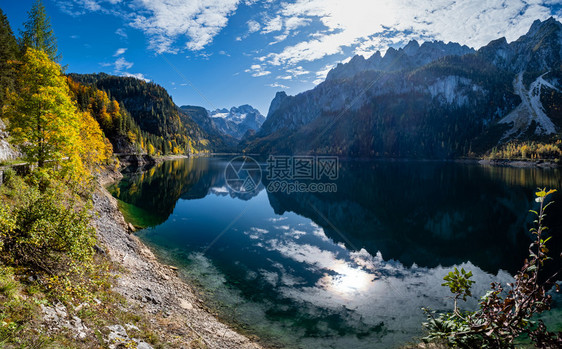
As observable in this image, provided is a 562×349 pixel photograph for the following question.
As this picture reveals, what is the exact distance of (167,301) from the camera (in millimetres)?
17438

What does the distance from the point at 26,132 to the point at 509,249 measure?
53000 millimetres

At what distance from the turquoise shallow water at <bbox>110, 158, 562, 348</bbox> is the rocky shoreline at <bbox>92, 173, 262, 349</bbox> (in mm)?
1732

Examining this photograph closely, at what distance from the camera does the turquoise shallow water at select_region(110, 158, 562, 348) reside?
1908cm

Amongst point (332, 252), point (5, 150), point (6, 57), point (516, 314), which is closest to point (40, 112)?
Result: point (5, 150)

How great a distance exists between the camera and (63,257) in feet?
40.8

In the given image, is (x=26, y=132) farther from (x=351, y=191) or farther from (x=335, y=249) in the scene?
(x=351, y=191)

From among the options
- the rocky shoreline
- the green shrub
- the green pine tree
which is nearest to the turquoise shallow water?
the rocky shoreline

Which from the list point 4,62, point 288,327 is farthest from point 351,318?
point 4,62

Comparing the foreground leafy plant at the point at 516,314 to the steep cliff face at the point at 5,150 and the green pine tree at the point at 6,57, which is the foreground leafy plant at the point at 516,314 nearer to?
the steep cliff face at the point at 5,150

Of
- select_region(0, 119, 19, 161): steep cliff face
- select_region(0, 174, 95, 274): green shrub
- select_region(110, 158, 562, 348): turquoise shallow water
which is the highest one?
select_region(0, 119, 19, 161): steep cliff face

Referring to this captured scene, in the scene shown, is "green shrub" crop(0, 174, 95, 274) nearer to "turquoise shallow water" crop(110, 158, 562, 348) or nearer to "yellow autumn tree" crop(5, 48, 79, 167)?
"turquoise shallow water" crop(110, 158, 562, 348)

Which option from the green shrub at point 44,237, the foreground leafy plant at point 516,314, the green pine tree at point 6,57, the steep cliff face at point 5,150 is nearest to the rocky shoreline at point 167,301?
the green shrub at point 44,237

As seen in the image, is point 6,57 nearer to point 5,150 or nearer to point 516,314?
point 5,150

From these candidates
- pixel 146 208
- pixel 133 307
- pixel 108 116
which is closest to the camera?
pixel 133 307
